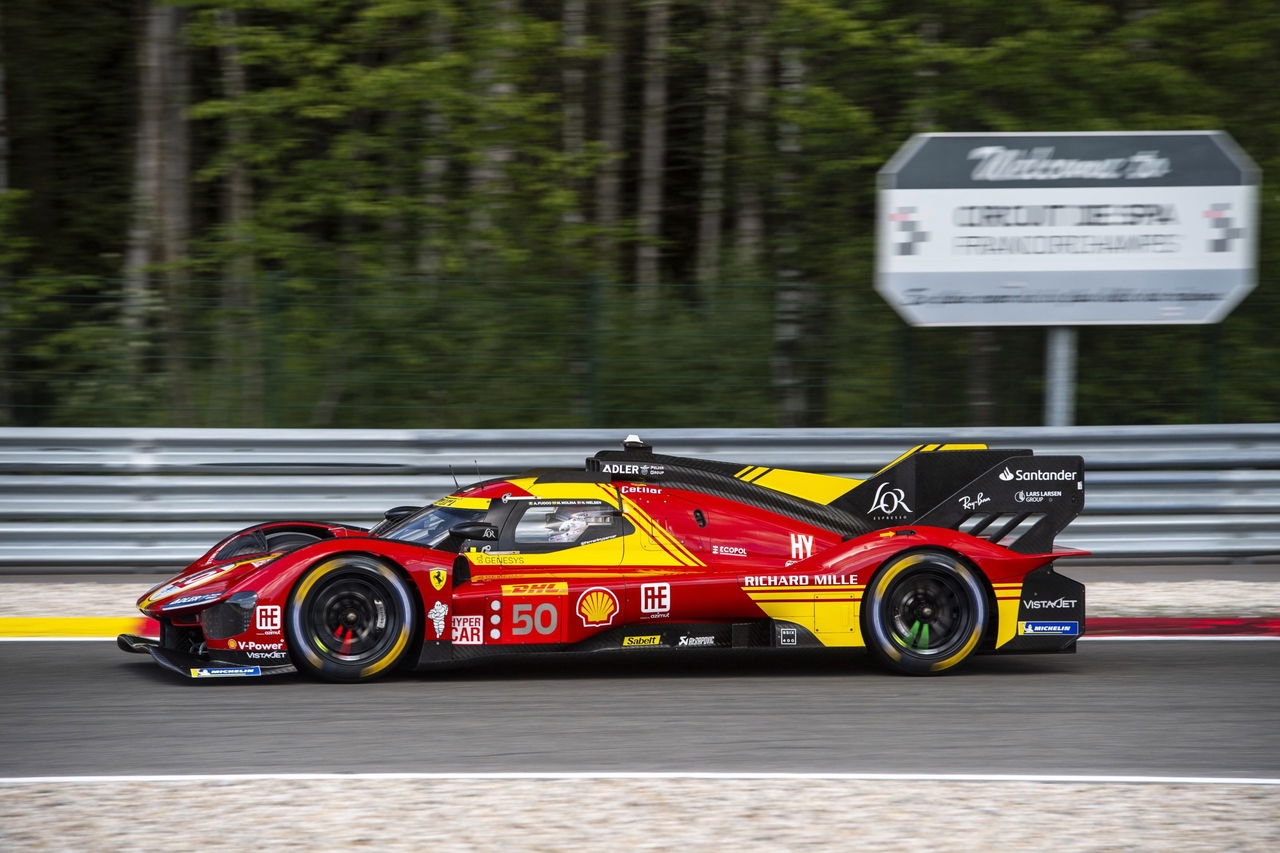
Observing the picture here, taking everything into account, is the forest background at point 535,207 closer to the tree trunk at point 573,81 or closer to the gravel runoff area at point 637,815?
the tree trunk at point 573,81

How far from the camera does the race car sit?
723 cm

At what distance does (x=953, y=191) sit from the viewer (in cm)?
1219

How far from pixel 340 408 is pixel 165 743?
236 inches

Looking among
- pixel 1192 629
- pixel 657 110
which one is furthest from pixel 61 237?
pixel 1192 629

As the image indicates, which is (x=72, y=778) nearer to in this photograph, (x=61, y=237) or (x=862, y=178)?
(x=862, y=178)

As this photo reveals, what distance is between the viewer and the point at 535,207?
14930 millimetres

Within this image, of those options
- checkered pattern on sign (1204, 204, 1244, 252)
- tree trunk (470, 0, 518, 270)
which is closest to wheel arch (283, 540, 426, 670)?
tree trunk (470, 0, 518, 270)

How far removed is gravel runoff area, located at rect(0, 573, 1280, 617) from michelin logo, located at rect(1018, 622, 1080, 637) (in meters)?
2.04

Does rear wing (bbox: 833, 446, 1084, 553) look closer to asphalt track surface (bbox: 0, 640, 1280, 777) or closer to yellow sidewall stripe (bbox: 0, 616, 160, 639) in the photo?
asphalt track surface (bbox: 0, 640, 1280, 777)

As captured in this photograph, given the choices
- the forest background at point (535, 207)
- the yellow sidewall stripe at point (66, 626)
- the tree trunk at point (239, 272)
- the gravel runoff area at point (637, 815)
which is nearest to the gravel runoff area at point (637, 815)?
the gravel runoff area at point (637, 815)

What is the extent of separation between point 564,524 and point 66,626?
3749mm

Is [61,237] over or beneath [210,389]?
over

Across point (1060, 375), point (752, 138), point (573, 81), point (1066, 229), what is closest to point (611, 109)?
point (573, 81)

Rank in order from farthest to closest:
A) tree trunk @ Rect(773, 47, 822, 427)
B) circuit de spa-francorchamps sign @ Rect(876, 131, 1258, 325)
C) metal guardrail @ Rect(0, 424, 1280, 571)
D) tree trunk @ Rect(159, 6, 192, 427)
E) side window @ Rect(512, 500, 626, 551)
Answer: tree trunk @ Rect(159, 6, 192, 427) < circuit de spa-francorchamps sign @ Rect(876, 131, 1258, 325) < tree trunk @ Rect(773, 47, 822, 427) < metal guardrail @ Rect(0, 424, 1280, 571) < side window @ Rect(512, 500, 626, 551)
